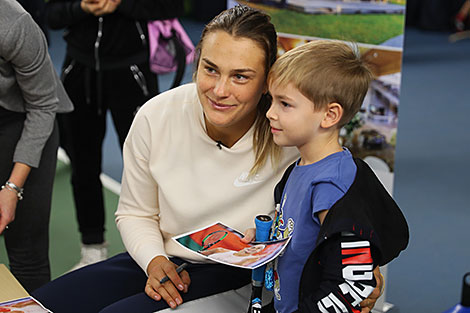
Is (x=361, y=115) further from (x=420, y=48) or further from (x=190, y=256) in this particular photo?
(x=420, y=48)

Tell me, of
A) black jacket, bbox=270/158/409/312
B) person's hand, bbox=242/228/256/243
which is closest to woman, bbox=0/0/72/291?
person's hand, bbox=242/228/256/243

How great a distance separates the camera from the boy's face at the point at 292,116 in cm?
149

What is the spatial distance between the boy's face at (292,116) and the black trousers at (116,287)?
466 millimetres

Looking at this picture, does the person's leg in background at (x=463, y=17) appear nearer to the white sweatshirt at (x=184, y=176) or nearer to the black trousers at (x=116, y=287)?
the white sweatshirt at (x=184, y=176)

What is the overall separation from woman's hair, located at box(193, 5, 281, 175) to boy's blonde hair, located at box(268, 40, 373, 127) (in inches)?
5.6

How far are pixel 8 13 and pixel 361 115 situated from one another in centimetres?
A: 134

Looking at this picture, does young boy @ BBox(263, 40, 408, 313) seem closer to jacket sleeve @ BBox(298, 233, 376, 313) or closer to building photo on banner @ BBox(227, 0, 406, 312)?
jacket sleeve @ BBox(298, 233, 376, 313)

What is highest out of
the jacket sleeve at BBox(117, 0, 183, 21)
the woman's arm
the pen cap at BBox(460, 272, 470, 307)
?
the jacket sleeve at BBox(117, 0, 183, 21)

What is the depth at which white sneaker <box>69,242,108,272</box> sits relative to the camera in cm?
303

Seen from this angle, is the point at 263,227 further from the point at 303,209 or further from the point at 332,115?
the point at 332,115

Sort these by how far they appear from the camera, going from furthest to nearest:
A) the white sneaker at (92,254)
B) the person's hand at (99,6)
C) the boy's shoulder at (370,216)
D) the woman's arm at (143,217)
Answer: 1. the white sneaker at (92,254)
2. the person's hand at (99,6)
3. the woman's arm at (143,217)
4. the boy's shoulder at (370,216)

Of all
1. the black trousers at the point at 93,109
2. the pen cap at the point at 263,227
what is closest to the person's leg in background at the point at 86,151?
the black trousers at the point at 93,109

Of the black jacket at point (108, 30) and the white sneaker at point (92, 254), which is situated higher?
the black jacket at point (108, 30)

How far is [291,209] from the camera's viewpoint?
1.54 m
